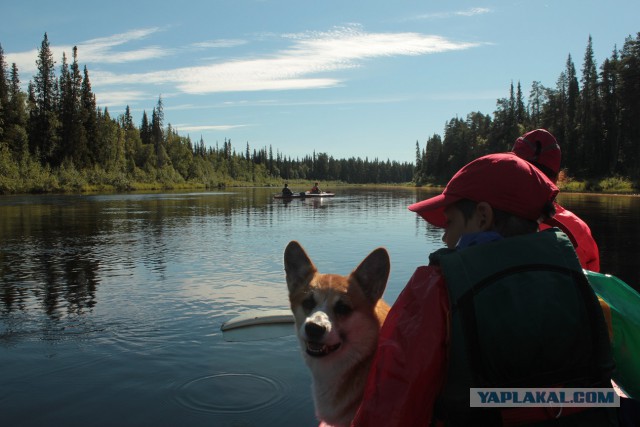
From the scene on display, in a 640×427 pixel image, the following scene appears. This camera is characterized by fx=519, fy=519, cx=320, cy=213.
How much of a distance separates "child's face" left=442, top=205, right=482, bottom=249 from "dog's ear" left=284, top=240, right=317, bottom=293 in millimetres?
1759

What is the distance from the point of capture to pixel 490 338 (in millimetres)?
1984

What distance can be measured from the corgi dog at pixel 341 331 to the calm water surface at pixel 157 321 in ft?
9.16

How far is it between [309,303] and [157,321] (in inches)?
291

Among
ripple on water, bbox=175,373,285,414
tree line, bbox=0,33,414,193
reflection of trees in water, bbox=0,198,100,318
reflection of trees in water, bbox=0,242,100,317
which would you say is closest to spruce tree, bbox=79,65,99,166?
tree line, bbox=0,33,414,193

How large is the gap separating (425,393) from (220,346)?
7.49m

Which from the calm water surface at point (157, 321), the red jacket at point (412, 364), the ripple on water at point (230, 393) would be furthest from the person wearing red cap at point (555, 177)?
the ripple on water at point (230, 393)

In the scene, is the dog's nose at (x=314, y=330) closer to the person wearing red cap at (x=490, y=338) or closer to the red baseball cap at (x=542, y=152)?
the person wearing red cap at (x=490, y=338)

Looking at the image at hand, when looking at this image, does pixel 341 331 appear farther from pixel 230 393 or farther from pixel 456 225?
pixel 230 393

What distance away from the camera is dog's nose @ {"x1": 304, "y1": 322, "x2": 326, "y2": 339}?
3678 millimetres

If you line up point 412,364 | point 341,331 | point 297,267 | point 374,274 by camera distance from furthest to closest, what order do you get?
point 297,267, point 374,274, point 341,331, point 412,364

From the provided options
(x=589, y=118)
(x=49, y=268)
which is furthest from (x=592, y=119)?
(x=49, y=268)

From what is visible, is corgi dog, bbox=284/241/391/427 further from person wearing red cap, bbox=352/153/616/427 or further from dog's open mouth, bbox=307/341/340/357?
person wearing red cap, bbox=352/153/616/427

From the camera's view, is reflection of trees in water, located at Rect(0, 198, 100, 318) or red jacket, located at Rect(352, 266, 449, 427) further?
reflection of trees in water, located at Rect(0, 198, 100, 318)

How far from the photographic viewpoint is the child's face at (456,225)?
8.36 feet
